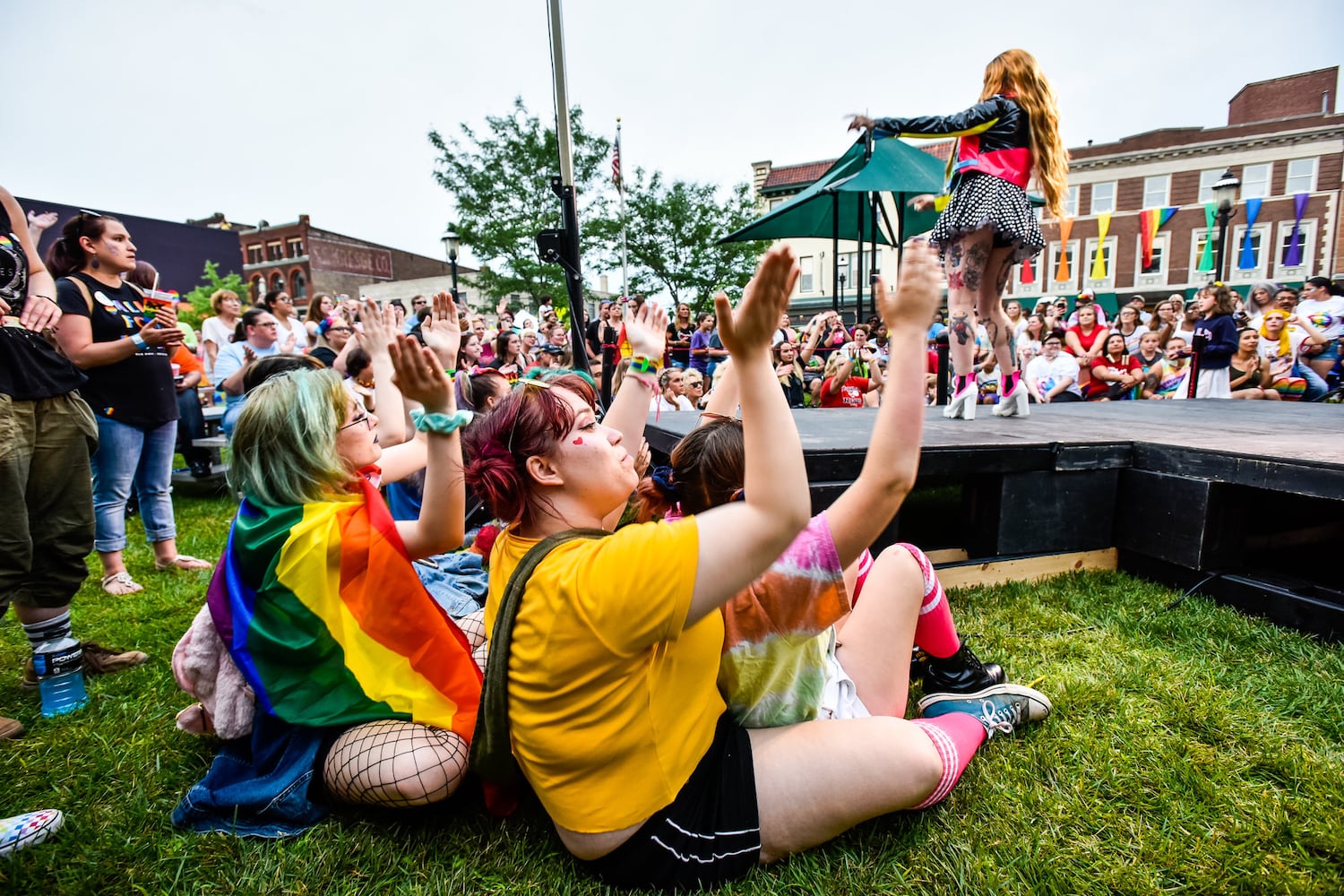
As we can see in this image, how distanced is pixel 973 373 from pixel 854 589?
9.31 feet

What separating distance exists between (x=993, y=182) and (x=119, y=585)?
522cm

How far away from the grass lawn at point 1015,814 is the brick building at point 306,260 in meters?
41.9

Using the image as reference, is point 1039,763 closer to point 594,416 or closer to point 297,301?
point 594,416

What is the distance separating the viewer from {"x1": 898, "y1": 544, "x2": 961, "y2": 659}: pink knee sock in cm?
176

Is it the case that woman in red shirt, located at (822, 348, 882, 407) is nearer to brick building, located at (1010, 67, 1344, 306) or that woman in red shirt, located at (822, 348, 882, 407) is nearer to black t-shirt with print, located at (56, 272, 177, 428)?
black t-shirt with print, located at (56, 272, 177, 428)

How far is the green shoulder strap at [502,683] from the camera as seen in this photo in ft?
3.63

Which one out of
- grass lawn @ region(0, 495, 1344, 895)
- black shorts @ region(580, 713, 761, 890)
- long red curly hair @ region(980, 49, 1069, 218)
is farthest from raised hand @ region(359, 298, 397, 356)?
long red curly hair @ region(980, 49, 1069, 218)

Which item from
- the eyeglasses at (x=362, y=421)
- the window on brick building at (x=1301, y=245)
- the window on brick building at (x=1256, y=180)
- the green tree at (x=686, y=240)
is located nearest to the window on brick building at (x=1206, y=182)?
the window on brick building at (x=1256, y=180)

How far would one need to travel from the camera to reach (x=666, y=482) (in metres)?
1.60

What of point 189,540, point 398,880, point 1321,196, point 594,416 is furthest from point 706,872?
point 1321,196

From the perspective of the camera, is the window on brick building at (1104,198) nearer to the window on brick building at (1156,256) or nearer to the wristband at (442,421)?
the window on brick building at (1156,256)

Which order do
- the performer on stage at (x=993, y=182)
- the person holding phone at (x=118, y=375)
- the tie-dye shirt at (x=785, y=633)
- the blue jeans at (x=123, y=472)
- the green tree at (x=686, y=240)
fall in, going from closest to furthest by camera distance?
the tie-dye shirt at (x=785, y=633)
the person holding phone at (x=118, y=375)
the blue jeans at (x=123, y=472)
the performer on stage at (x=993, y=182)
the green tree at (x=686, y=240)

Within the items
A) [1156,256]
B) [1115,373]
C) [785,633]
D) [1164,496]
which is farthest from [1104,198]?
[785,633]

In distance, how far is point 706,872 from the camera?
124 centimetres
